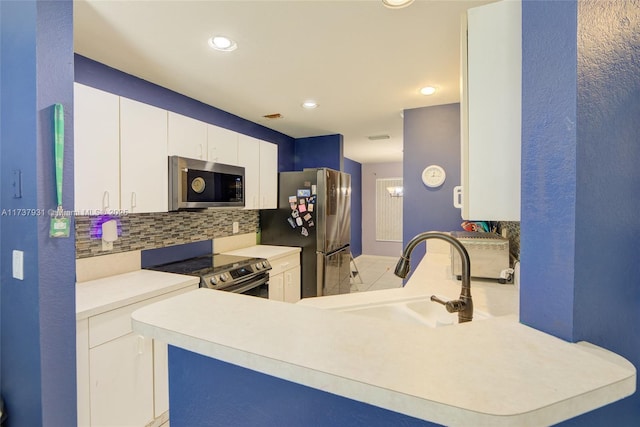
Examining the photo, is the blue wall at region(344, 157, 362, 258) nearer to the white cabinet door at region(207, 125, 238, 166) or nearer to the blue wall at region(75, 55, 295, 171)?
the blue wall at region(75, 55, 295, 171)

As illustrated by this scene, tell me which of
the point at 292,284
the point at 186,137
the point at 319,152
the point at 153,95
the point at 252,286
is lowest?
the point at 292,284

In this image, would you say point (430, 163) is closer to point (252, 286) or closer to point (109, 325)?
point (252, 286)

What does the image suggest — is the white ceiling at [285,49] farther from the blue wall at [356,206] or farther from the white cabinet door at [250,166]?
the blue wall at [356,206]

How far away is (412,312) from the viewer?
142 centimetres

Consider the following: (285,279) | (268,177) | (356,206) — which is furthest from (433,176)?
(356,206)

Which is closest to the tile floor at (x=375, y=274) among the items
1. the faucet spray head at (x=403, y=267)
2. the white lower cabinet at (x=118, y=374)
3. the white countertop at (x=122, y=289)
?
the white countertop at (x=122, y=289)

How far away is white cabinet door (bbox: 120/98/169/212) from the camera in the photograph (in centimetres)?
195

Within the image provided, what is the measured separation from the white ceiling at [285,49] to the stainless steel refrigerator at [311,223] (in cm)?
85

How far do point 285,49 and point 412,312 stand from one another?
5.67 feet

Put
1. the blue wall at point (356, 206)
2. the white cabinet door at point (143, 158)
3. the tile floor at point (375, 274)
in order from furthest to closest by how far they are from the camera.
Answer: the blue wall at point (356, 206), the tile floor at point (375, 274), the white cabinet door at point (143, 158)

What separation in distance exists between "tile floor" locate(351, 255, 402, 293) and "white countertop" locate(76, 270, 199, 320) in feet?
10.4

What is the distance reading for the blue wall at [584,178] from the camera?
64 centimetres

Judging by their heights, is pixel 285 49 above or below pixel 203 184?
above

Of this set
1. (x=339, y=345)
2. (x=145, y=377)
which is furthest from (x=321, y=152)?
(x=339, y=345)
